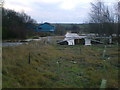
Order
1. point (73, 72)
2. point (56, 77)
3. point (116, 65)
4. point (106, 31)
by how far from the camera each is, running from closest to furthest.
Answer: point (56, 77)
point (73, 72)
point (116, 65)
point (106, 31)

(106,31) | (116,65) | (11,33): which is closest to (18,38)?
(11,33)

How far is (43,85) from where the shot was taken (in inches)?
316

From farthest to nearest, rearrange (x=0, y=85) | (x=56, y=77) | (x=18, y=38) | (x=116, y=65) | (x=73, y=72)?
(x=18, y=38), (x=116, y=65), (x=73, y=72), (x=56, y=77), (x=0, y=85)

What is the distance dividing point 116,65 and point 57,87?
6633mm

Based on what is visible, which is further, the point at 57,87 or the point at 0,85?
the point at 57,87

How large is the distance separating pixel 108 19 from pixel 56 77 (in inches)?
1830

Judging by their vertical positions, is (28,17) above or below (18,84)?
above

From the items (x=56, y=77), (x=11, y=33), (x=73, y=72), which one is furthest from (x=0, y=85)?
(x=11, y=33)

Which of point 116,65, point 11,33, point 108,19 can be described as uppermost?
point 108,19

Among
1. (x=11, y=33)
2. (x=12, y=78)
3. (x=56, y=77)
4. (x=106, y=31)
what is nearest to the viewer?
(x=12, y=78)

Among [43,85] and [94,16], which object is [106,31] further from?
[43,85]

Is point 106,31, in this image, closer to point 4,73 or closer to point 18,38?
point 18,38

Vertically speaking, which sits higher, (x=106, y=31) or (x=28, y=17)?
(x=28, y=17)

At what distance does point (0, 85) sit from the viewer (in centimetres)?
707
